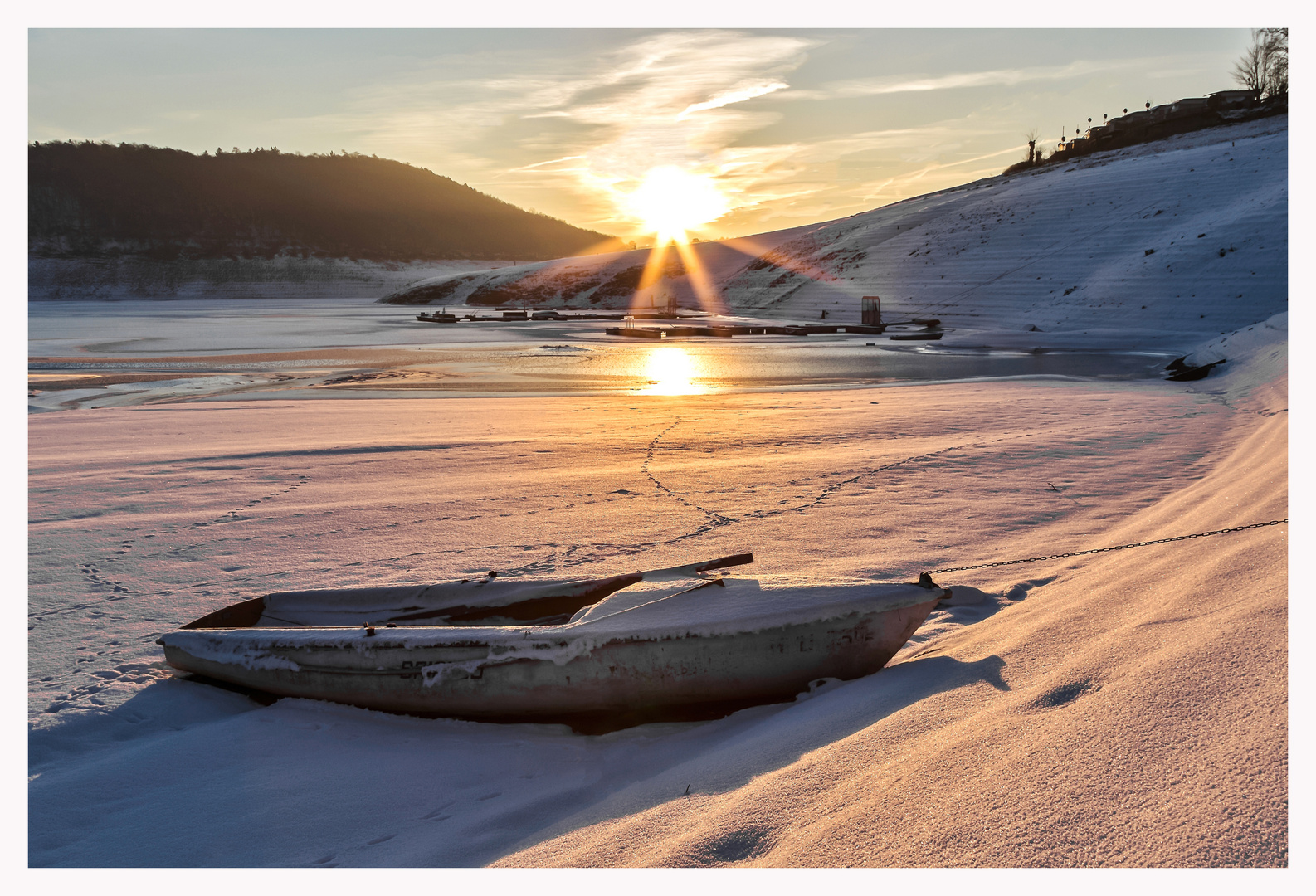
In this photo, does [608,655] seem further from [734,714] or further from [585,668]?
[734,714]

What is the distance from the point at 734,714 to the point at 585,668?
2.20ft

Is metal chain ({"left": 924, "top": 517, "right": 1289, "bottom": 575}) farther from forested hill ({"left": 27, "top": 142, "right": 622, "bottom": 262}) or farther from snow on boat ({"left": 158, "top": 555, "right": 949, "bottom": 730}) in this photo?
forested hill ({"left": 27, "top": 142, "right": 622, "bottom": 262})

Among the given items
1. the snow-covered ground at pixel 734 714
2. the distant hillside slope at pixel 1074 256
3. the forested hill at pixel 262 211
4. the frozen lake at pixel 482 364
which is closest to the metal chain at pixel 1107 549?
the snow-covered ground at pixel 734 714

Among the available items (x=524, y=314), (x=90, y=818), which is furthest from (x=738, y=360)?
(x=524, y=314)

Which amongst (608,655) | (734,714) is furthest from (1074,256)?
(608,655)

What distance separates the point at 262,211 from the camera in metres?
118

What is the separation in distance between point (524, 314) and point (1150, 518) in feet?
131

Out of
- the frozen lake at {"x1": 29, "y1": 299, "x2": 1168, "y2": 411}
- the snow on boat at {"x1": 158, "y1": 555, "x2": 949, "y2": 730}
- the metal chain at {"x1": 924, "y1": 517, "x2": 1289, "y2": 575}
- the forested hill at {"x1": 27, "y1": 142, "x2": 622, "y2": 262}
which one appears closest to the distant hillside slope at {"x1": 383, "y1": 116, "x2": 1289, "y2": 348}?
the frozen lake at {"x1": 29, "y1": 299, "x2": 1168, "y2": 411}

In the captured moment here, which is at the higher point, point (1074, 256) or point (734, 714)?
point (1074, 256)

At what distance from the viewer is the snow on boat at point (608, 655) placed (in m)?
3.33

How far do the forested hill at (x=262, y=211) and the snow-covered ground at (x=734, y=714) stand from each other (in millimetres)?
113806

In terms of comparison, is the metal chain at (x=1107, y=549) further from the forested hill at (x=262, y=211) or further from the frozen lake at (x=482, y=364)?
the forested hill at (x=262, y=211)

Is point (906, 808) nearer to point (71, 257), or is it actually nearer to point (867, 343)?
point (867, 343)

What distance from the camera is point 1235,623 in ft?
9.70
